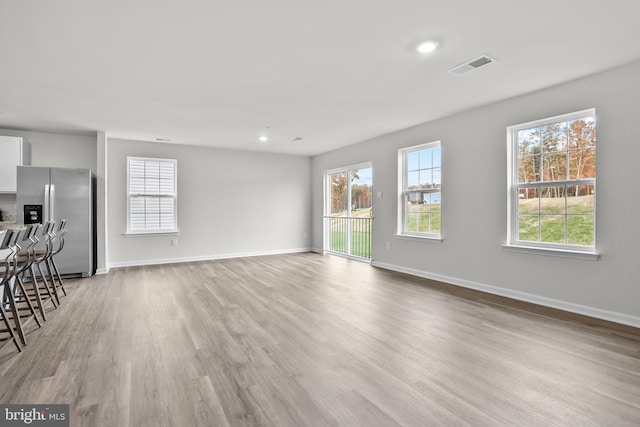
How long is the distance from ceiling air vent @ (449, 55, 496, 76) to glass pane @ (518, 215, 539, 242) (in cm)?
203

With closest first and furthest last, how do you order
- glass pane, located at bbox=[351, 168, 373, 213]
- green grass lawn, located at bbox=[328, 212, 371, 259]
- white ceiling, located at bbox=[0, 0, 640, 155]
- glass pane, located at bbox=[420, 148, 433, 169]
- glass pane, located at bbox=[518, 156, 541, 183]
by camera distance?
white ceiling, located at bbox=[0, 0, 640, 155] < glass pane, located at bbox=[518, 156, 541, 183] < glass pane, located at bbox=[420, 148, 433, 169] < glass pane, located at bbox=[351, 168, 373, 213] < green grass lawn, located at bbox=[328, 212, 371, 259]

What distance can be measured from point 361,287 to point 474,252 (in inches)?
65.0

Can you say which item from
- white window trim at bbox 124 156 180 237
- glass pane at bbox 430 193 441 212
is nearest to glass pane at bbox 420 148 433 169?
glass pane at bbox 430 193 441 212

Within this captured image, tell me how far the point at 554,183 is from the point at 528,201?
0.36 meters

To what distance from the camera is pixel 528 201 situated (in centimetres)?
401

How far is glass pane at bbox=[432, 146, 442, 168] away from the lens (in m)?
5.04

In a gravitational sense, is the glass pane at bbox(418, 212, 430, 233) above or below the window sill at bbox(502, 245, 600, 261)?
above

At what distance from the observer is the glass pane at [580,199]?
3.45 metres

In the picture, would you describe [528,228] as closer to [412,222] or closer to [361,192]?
[412,222]

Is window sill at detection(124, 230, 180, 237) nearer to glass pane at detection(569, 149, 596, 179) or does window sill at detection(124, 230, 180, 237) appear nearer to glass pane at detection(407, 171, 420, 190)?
glass pane at detection(407, 171, 420, 190)

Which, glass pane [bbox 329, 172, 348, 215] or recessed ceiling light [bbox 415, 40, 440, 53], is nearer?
recessed ceiling light [bbox 415, 40, 440, 53]

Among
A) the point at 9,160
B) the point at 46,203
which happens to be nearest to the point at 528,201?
the point at 46,203

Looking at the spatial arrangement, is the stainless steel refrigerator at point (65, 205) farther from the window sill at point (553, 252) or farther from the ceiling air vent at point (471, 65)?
the window sill at point (553, 252)

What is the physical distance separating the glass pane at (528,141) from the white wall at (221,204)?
527 centimetres
